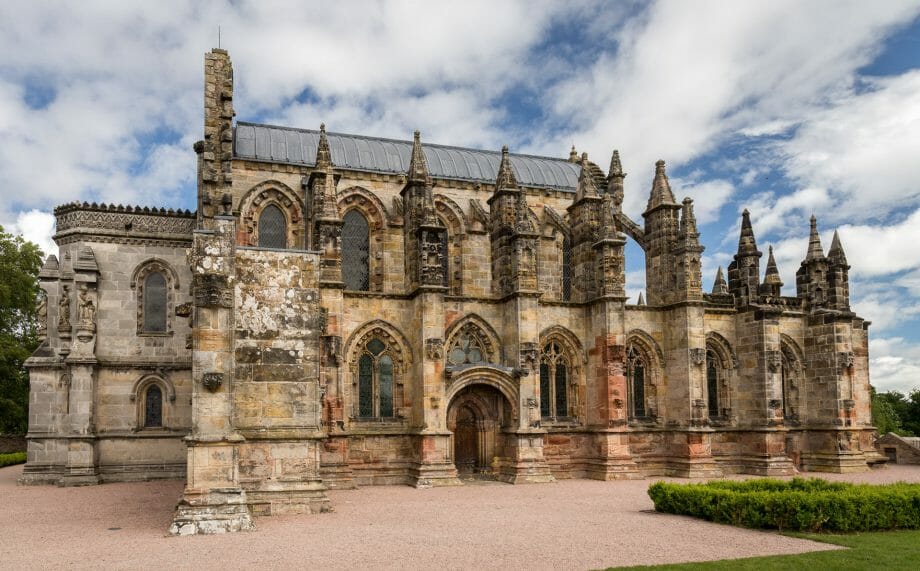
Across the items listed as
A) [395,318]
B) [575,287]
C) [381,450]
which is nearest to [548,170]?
[575,287]

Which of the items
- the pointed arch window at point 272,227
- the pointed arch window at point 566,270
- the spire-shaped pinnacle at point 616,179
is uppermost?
the spire-shaped pinnacle at point 616,179

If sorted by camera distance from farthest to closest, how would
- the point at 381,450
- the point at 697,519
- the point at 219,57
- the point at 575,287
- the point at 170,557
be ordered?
1. the point at 575,287
2. the point at 381,450
3. the point at 219,57
4. the point at 697,519
5. the point at 170,557

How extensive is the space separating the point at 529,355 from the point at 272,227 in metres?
11.4

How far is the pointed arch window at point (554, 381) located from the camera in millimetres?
28725

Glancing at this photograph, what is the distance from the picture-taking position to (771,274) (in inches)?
1371

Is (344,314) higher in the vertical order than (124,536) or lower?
higher

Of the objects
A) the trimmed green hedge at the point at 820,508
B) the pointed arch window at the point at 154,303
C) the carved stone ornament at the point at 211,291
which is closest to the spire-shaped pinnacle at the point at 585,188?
the trimmed green hedge at the point at 820,508

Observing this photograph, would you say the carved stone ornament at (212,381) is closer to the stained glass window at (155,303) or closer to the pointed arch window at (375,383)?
the pointed arch window at (375,383)

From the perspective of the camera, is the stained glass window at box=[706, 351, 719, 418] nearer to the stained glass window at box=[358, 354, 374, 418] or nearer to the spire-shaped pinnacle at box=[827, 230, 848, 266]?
the spire-shaped pinnacle at box=[827, 230, 848, 266]

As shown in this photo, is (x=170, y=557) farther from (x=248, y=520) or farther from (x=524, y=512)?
(x=524, y=512)

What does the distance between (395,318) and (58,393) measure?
12534mm

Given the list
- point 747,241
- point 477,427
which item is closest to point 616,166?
point 747,241

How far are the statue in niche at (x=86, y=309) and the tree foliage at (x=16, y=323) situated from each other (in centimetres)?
1549

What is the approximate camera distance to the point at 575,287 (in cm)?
3034
